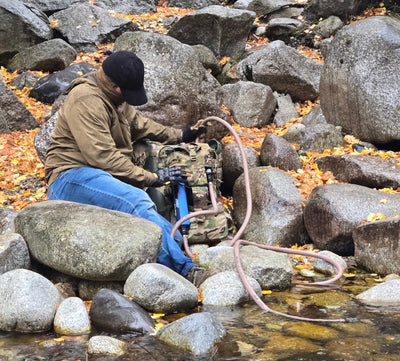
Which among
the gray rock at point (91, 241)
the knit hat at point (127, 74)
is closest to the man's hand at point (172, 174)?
the knit hat at point (127, 74)

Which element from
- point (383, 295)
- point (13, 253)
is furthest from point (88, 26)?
point (383, 295)

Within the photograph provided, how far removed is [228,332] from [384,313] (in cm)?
133

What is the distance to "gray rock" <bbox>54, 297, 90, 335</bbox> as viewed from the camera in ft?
13.8

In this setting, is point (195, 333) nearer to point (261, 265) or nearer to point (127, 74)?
point (261, 265)

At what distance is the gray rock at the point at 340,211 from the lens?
20.5ft

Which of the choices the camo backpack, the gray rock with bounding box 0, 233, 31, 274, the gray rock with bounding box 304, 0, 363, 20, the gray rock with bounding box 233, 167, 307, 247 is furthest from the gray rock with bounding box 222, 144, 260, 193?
the gray rock with bounding box 304, 0, 363, 20

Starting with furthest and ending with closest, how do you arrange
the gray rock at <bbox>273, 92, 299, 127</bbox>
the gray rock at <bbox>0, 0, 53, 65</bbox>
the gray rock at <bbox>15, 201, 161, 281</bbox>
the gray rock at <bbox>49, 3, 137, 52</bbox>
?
the gray rock at <bbox>49, 3, 137, 52</bbox> → the gray rock at <bbox>0, 0, 53, 65</bbox> → the gray rock at <bbox>273, 92, 299, 127</bbox> → the gray rock at <bbox>15, 201, 161, 281</bbox>

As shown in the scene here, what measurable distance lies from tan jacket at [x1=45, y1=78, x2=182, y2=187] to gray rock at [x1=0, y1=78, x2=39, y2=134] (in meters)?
4.21

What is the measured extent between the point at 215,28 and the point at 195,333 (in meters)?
10.9

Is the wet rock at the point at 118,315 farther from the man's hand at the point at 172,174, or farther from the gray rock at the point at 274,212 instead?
the gray rock at the point at 274,212

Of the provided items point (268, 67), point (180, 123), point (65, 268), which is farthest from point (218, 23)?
point (65, 268)

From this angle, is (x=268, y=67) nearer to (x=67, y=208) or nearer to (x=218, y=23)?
(x=218, y=23)

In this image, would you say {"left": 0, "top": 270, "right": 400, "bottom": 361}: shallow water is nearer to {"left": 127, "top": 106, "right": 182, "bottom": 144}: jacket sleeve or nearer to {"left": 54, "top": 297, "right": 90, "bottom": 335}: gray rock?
{"left": 54, "top": 297, "right": 90, "bottom": 335}: gray rock

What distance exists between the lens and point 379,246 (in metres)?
5.72
